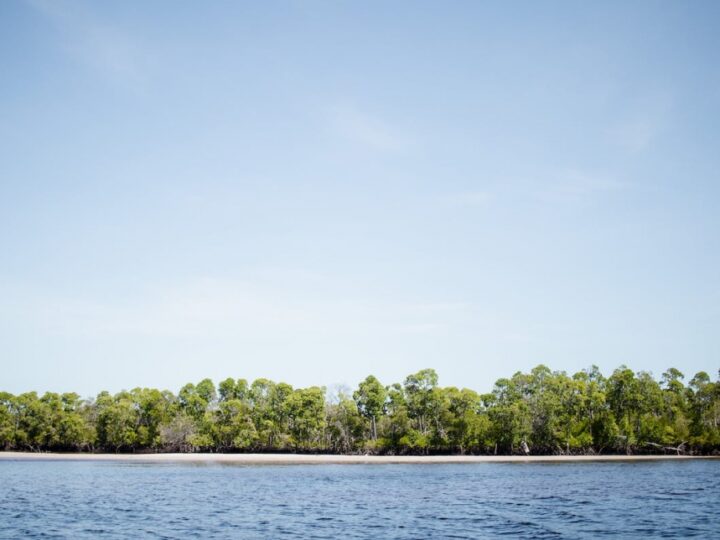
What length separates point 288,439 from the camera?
13525 cm

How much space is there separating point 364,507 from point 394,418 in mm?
88037

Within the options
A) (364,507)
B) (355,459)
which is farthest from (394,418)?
(364,507)

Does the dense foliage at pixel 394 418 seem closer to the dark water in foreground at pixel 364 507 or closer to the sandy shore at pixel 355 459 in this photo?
the sandy shore at pixel 355 459

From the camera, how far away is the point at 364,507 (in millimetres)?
42844

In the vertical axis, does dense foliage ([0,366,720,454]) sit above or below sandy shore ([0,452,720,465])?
above

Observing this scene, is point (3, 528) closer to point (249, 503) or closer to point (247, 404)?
point (249, 503)

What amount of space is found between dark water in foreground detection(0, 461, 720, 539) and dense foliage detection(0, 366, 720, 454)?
47.7m

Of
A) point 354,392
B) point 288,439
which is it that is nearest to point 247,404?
point 288,439

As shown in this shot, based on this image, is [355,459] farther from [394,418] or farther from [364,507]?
[364,507]

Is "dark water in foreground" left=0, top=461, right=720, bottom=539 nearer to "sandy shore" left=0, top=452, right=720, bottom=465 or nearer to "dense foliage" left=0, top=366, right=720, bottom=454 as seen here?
"sandy shore" left=0, top=452, right=720, bottom=465

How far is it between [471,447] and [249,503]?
299 feet

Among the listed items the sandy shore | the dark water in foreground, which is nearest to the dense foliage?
the sandy shore

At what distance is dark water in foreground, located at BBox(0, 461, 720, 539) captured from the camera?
32.4 meters

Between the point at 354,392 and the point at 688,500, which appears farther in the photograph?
the point at 354,392
